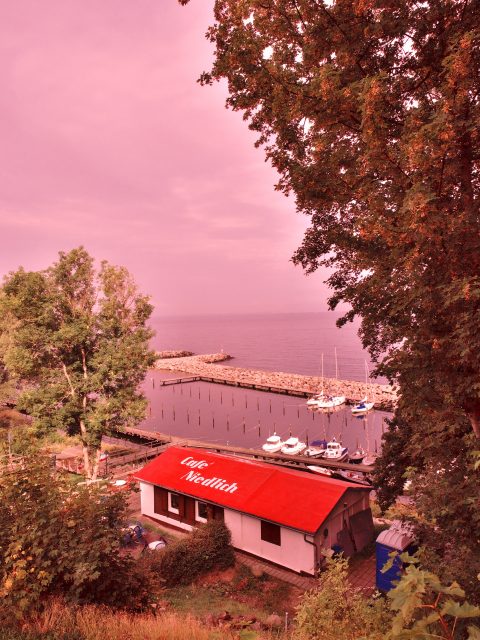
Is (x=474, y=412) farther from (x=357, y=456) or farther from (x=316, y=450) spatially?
(x=316, y=450)

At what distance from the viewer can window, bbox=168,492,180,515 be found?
80.0ft

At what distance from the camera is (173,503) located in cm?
2461

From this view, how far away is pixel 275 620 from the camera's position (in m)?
13.9

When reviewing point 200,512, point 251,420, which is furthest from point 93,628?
point 251,420

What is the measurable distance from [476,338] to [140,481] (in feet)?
77.4

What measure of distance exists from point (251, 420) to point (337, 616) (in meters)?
63.5

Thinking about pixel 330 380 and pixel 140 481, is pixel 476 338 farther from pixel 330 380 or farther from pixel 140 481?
pixel 330 380

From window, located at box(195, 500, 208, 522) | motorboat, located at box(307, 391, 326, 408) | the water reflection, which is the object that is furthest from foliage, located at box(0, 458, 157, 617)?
motorboat, located at box(307, 391, 326, 408)

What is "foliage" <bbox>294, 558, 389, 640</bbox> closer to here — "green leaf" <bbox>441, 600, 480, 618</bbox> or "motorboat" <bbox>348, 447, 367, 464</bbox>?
"green leaf" <bbox>441, 600, 480, 618</bbox>

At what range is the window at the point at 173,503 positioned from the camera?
24386 mm

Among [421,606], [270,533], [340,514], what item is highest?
[421,606]

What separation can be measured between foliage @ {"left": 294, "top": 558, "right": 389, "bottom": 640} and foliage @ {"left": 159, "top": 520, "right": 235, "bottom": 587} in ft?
41.0

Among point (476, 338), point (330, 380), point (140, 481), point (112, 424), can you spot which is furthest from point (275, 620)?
point (330, 380)

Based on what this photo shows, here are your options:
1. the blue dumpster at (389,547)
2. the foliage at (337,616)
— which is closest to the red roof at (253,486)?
the blue dumpster at (389,547)
